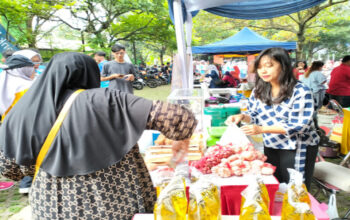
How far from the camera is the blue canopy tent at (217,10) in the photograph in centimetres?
352

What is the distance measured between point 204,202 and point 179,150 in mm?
453

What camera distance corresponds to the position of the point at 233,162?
61.2 inches

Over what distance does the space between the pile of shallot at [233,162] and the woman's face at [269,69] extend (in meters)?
0.58

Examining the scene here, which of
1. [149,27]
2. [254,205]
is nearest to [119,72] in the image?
[254,205]

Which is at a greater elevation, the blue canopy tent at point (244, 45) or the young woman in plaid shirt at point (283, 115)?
the blue canopy tent at point (244, 45)

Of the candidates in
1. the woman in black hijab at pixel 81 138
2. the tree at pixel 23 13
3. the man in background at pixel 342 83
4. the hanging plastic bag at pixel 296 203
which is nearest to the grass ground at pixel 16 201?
the hanging plastic bag at pixel 296 203

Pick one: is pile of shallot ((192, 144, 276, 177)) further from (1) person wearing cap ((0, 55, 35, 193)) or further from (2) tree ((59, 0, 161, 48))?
(2) tree ((59, 0, 161, 48))

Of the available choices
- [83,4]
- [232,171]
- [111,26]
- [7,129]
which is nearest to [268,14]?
[232,171]

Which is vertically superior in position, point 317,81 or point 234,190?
point 317,81

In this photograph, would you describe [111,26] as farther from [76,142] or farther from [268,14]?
[76,142]

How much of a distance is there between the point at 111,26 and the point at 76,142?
1465 cm

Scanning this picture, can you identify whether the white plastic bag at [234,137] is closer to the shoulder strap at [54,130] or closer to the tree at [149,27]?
the shoulder strap at [54,130]

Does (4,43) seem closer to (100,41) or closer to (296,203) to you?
(100,41)

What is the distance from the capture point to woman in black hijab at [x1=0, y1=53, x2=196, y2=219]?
1.09 metres
